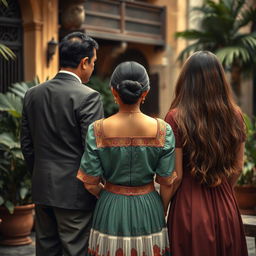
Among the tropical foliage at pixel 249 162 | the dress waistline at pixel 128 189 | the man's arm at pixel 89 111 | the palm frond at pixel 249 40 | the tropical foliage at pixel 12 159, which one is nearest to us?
the dress waistline at pixel 128 189

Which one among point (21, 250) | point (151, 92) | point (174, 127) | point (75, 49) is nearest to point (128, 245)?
point (174, 127)

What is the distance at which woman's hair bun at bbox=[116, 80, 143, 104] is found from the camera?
9.59ft

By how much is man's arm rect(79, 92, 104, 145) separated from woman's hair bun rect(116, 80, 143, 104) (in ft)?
1.65

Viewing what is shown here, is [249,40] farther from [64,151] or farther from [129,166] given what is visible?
[129,166]

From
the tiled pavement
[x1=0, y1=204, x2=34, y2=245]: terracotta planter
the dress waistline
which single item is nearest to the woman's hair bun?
the dress waistline

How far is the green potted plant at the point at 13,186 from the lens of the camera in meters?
6.12

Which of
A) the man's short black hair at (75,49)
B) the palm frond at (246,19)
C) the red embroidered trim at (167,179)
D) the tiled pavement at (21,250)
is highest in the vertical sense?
the palm frond at (246,19)

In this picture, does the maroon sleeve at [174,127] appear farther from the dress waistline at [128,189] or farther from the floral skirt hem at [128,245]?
the floral skirt hem at [128,245]

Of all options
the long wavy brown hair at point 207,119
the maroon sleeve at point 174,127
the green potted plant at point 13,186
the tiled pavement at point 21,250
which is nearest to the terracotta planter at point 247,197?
the tiled pavement at point 21,250

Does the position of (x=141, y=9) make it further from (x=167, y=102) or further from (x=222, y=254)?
(x=222, y=254)

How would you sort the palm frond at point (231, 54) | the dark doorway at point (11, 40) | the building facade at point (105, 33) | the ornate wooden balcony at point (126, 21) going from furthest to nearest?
the ornate wooden balcony at point (126, 21) → the palm frond at point (231, 54) → the building facade at point (105, 33) → the dark doorway at point (11, 40)

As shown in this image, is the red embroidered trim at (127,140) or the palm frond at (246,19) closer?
the red embroidered trim at (127,140)

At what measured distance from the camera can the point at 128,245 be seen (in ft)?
9.79

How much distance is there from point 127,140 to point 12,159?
352 centimetres
